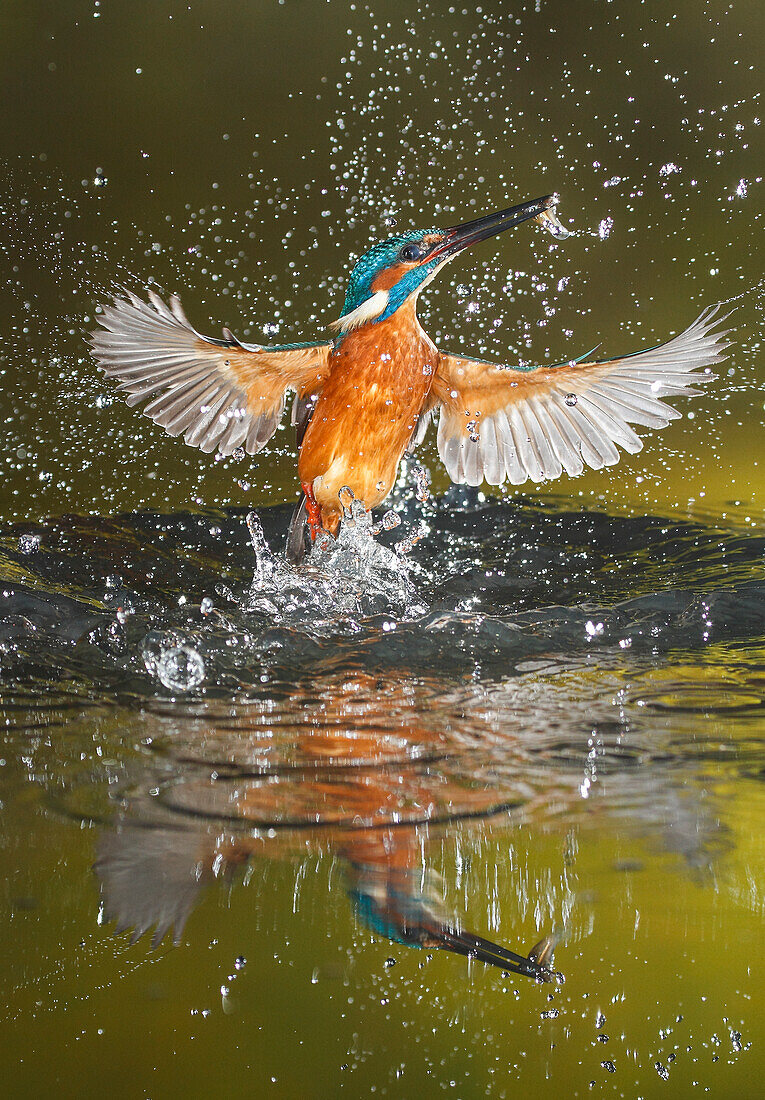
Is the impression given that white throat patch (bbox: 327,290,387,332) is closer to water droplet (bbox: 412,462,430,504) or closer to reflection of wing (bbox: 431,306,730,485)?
reflection of wing (bbox: 431,306,730,485)

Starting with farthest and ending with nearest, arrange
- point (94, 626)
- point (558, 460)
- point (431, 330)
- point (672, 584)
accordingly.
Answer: point (431, 330)
point (558, 460)
point (672, 584)
point (94, 626)

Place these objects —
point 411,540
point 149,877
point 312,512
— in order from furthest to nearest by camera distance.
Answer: point 411,540 → point 312,512 → point 149,877

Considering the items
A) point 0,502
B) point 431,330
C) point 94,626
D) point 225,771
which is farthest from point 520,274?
point 225,771

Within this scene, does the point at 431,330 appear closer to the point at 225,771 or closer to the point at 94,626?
the point at 94,626

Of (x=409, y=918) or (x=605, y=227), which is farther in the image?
(x=605, y=227)

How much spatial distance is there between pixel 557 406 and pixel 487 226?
349 millimetres

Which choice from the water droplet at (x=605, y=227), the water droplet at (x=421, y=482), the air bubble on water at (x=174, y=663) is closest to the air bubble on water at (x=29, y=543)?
the air bubble on water at (x=174, y=663)

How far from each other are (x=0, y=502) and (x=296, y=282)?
0.93m

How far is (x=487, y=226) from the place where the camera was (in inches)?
62.5

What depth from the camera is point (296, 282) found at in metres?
2.60

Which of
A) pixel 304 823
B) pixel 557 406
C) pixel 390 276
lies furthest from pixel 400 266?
pixel 304 823

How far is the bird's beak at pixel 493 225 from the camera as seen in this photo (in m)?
1.55

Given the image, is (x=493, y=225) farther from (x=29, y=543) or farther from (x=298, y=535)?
(x=29, y=543)

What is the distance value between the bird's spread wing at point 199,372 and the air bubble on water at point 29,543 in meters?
0.33
